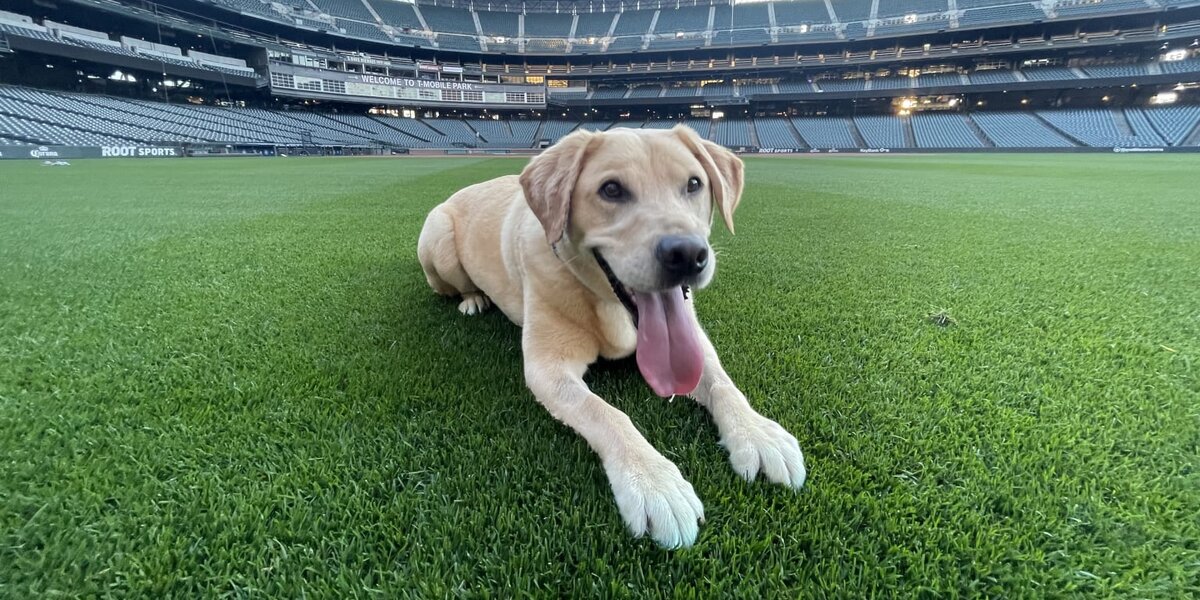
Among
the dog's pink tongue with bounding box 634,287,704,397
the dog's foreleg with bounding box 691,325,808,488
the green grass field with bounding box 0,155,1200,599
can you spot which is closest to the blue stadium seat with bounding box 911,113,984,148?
the green grass field with bounding box 0,155,1200,599

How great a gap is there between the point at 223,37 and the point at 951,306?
55.7 m

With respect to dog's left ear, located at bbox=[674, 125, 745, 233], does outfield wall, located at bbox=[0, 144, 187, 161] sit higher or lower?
lower

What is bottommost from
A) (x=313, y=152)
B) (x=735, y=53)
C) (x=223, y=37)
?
(x=313, y=152)

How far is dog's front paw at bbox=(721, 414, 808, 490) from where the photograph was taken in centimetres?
138

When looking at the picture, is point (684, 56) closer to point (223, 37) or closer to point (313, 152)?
point (313, 152)

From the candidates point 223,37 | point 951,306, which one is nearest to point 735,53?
point 223,37

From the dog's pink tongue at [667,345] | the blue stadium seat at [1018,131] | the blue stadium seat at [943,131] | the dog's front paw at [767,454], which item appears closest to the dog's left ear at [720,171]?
the dog's pink tongue at [667,345]

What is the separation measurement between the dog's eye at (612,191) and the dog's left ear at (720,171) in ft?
1.63

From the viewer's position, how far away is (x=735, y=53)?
51469 mm

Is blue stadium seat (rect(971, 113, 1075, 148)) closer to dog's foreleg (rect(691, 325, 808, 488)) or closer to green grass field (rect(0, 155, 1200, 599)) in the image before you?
green grass field (rect(0, 155, 1200, 599))

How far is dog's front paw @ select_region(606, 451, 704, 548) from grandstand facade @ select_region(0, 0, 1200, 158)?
1413 inches

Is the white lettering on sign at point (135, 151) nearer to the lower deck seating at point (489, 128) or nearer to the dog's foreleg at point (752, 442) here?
the lower deck seating at point (489, 128)

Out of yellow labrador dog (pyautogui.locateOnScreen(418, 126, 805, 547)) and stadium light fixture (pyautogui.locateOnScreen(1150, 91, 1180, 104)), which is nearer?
yellow labrador dog (pyautogui.locateOnScreen(418, 126, 805, 547))

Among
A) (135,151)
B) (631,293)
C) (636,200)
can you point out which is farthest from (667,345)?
(135,151)
